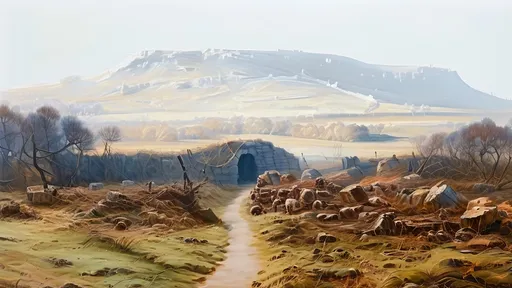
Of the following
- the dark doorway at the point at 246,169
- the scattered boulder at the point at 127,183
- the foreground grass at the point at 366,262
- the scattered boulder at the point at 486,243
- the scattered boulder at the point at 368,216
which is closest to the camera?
the foreground grass at the point at 366,262

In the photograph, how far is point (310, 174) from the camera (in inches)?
241

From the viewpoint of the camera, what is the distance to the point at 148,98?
6.42 m

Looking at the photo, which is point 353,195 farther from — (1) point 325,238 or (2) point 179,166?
(2) point 179,166

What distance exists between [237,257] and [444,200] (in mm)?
1814

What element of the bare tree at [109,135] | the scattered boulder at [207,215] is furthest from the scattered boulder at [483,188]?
the bare tree at [109,135]

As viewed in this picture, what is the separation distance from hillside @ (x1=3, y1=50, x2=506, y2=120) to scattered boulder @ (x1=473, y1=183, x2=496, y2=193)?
77 cm

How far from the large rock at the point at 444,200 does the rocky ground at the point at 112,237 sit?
177 centimetres

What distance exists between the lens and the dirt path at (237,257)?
5.54m

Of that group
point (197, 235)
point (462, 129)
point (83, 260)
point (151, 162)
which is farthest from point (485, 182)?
point (83, 260)

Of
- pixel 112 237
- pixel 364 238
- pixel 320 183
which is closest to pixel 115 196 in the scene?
pixel 112 237

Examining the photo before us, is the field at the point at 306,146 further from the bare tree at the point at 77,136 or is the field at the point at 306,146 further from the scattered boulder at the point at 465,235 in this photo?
the scattered boulder at the point at 465,235

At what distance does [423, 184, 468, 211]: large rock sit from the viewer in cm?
568

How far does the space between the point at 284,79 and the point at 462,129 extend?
1.70 meters

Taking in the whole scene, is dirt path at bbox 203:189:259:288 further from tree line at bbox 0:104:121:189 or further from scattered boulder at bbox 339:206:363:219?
tree line at bbox 0:104:121:189
